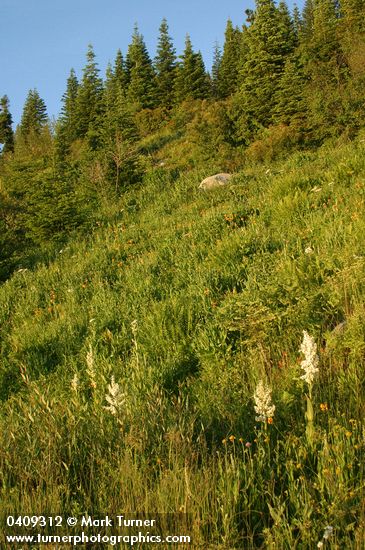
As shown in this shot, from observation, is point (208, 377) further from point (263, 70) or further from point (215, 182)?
point (263, 70)

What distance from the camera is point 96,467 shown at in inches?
98.5

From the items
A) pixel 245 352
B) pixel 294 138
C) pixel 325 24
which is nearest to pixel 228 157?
pixel 294 138

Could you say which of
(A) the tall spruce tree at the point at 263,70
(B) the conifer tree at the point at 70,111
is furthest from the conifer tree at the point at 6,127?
(A) the tall spruce tree at the point at 263,70

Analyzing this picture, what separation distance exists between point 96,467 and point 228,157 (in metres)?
17.8

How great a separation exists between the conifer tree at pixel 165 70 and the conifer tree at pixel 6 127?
2740cm

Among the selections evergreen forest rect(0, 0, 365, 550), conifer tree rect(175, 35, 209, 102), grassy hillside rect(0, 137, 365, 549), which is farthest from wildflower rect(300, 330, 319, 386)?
conifer tree rect(175, 35, 209, 102)

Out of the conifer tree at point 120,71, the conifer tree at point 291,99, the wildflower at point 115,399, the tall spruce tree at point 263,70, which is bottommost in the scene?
the wildflower at point 115,399

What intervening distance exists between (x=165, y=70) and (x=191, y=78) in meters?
5.36

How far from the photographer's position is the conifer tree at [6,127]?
203ft

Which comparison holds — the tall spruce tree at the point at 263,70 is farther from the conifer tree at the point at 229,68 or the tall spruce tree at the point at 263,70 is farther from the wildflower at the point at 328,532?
the wildflower at the point at 328,532

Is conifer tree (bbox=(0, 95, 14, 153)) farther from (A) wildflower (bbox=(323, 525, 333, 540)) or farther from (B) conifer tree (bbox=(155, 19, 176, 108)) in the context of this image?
(A) wildflower (bbox=(323, 525, 333, 540))

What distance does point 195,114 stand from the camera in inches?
1160

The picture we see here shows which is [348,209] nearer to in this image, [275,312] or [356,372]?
[275,312]

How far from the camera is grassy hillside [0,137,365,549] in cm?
207
